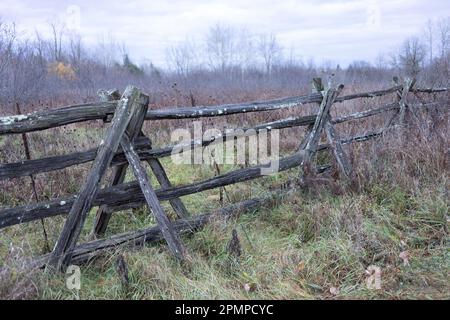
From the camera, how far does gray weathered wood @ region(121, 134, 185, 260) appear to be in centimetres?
314

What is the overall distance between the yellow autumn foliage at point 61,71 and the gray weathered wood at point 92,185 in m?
21.7

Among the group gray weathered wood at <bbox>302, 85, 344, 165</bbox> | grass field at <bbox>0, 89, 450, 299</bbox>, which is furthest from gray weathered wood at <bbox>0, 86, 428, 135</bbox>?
gray weathered wood at <bbox>302, 85, 344, 165</bbox>

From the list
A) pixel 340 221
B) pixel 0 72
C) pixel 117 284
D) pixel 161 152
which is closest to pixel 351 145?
pixel 340 221

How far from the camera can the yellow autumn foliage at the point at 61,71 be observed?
23.6 m

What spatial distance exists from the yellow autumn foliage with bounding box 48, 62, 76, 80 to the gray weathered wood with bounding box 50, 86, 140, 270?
71.3 ft

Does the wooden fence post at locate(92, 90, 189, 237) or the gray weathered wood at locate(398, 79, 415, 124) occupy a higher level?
the gray weathered wood at locate(398, 79, 415, 124)

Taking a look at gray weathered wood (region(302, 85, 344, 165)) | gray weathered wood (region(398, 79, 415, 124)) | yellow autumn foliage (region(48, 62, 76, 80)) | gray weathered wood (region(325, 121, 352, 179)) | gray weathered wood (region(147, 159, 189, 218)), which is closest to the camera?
gray weathered wood (region(147, 159, 189, 218))

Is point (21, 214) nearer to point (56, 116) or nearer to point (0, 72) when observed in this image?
point (56, 116)

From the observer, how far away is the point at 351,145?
5363 mm

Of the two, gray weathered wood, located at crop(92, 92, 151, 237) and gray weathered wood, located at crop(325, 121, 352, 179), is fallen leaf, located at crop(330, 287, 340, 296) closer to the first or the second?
gray weathered wood, located at crop(92, 92, 151, 237)

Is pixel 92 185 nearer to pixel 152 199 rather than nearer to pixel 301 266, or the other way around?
pixel 152 199

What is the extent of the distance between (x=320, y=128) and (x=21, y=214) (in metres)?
3.43

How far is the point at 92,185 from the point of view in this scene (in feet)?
9.71

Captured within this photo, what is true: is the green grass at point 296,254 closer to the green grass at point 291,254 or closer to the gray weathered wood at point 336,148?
the green grass at point 291,254
